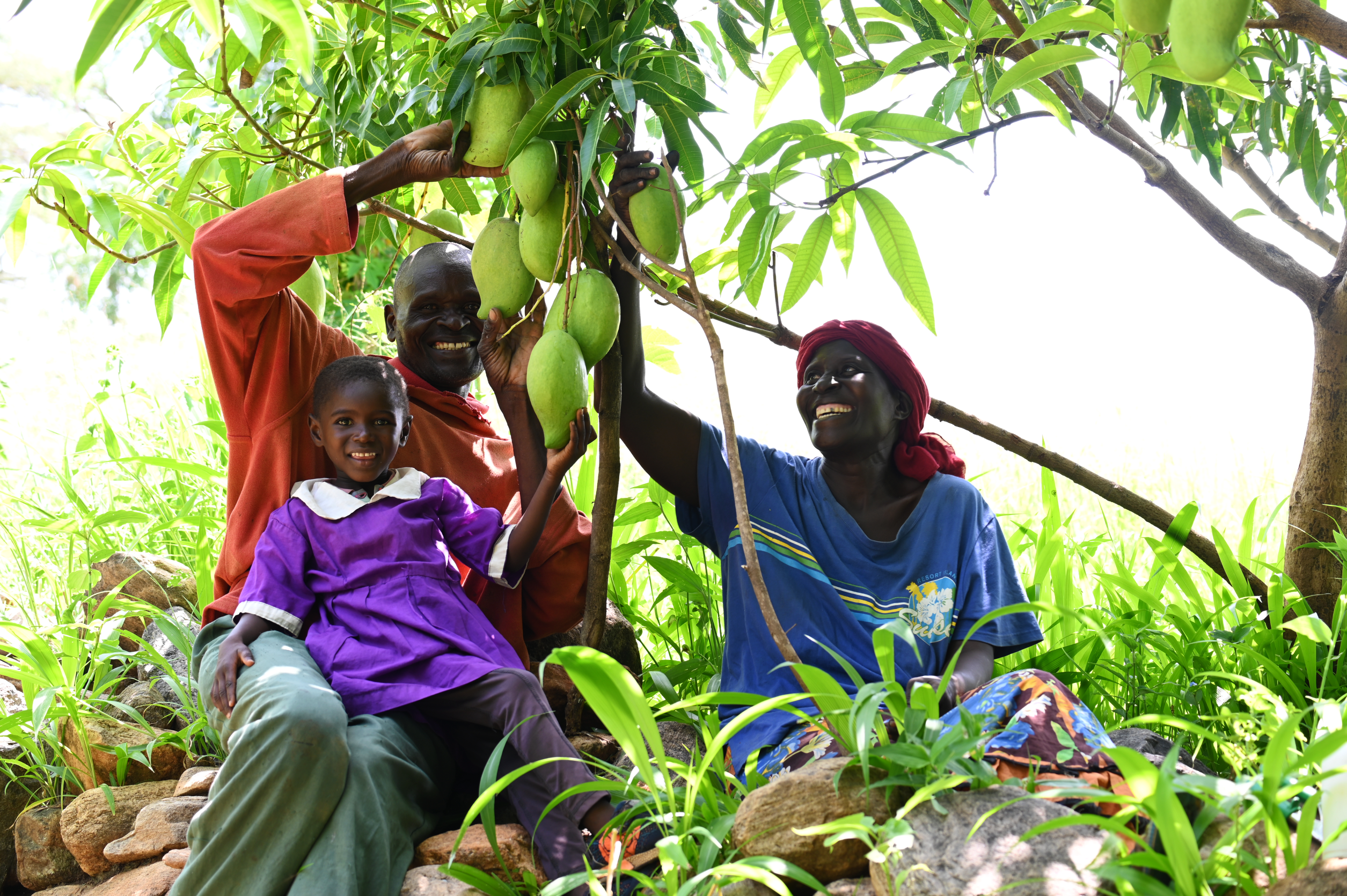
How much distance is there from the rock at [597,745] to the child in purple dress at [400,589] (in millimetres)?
236

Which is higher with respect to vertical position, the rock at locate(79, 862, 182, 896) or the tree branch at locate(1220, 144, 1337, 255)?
the tree branch at locate(1220, 144, 1337, 255)

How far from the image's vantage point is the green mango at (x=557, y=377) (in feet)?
4.55

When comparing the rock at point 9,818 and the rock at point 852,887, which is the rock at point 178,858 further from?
the rock at point 852,887

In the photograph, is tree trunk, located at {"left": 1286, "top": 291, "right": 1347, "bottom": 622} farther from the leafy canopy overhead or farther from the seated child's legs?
the seated child's legs

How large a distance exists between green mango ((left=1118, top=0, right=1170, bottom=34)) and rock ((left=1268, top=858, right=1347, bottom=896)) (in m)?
0.73

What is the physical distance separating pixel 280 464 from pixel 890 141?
120 centimetres

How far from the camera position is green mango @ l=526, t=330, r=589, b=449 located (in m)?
1.39

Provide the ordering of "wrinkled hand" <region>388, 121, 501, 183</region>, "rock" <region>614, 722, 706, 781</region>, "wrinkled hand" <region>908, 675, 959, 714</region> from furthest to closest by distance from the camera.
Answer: "rock" <region>614, 722, 706, 781</region>, "wrinkled hand" <region>908, 675, 959, 714</region>, "wrinkled hand" <region>388, 121, 501, 183</region>

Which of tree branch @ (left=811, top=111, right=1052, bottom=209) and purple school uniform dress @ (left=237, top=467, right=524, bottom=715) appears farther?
purple school uniform dress @ (left=237, top=467, right=524, bottom=715)

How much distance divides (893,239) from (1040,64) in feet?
0.94

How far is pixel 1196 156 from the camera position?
2.08 metres

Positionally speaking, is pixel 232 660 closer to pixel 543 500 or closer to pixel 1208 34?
pixel 543 500

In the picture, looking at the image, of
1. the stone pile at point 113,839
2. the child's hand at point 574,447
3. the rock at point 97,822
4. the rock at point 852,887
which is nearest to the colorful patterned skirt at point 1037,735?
the rock at point 852,887

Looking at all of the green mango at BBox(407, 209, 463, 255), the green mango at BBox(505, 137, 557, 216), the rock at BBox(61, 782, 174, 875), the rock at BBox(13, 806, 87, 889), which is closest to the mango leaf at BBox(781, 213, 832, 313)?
the green mango at BBox(505, 137, 557, 216)
